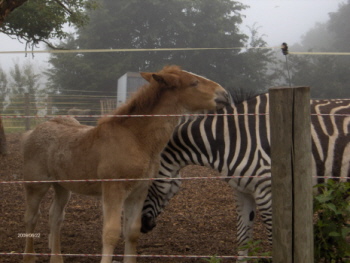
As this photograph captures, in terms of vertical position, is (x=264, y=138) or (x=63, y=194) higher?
(x=264, y=138)

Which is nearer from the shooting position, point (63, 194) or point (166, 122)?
point (166, 122)

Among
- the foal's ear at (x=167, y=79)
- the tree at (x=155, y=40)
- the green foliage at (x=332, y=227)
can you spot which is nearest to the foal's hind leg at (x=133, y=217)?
the foal's ear at (x=167, y=79)

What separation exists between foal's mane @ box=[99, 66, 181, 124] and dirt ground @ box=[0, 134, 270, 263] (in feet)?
5.31

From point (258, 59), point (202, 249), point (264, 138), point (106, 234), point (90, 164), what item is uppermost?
point (258, 59)

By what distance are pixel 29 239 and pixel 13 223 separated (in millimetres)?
1774

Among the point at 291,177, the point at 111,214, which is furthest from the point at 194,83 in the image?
the point at 291,177

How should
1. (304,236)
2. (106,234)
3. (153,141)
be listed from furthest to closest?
(153,141), (106,234), (304,236)

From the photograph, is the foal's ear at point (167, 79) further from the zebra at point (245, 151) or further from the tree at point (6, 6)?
the tree at point (6, 6)

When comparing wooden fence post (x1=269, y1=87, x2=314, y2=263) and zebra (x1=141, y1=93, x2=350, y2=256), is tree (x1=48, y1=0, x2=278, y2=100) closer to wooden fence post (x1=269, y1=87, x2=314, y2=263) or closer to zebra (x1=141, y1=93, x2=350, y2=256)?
zebra (x1=141, y1=93, x2=350, y2=256)

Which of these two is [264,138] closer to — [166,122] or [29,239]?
[166,122]

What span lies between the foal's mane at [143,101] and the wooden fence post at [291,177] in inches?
61.8

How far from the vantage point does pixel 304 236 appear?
8.23 ft

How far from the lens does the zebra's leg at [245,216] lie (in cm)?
441

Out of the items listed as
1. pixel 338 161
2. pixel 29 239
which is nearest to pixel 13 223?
pixel 29 239
